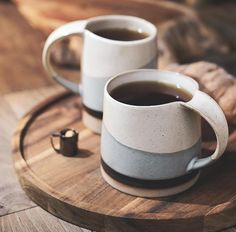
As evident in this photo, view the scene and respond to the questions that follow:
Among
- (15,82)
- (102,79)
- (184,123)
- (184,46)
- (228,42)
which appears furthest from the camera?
(228,42)

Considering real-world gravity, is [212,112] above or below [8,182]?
above

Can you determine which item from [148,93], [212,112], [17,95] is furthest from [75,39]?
[212,112]

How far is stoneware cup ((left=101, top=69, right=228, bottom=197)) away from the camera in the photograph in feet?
2.14

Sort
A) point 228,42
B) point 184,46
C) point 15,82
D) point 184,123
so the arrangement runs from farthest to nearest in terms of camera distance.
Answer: point 228,42 → point 184,46 → point 15,82 → point 184,123

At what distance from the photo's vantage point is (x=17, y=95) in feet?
3.48

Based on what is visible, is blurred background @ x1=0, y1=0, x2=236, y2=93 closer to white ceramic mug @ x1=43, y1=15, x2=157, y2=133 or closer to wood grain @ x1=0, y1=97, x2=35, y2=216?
wood grain @ x1=0, y1=97, x2=35, y2=216

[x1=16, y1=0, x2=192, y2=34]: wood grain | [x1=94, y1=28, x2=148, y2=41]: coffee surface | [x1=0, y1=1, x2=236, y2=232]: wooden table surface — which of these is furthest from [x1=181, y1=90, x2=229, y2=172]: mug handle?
[x1=16, y1=0, x2=192, y2=34]: wood grain

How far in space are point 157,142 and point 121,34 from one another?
30 centimetres

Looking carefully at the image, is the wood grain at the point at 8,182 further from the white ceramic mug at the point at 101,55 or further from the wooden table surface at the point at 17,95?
→ the white ceramic mug at the point at 101,55

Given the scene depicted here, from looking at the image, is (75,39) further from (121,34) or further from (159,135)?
(159,135)

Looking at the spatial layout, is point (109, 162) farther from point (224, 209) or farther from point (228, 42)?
point (228, 42)

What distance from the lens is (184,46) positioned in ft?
4.42

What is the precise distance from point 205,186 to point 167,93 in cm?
15

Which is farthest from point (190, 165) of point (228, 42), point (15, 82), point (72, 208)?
point (228, 42)
